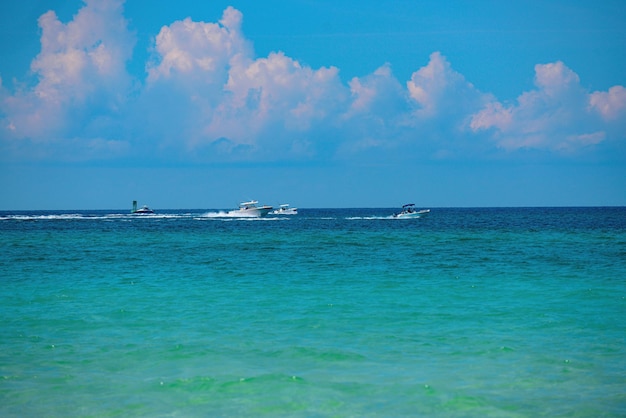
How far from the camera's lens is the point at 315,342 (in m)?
16.9

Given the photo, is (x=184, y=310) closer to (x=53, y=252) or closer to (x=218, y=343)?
(x=218, y=343)

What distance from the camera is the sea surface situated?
12070 mm

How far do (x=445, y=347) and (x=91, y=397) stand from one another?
29.4ft

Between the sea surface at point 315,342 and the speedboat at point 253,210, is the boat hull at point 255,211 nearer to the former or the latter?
the speedboat at point 253,210

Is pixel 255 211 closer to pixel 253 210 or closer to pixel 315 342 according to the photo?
pixel 253 210

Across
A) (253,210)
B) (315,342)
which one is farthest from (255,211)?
(315,342)

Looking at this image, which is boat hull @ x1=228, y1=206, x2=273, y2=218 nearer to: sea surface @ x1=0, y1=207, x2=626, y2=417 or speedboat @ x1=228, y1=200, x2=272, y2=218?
speedboat @ x1=228, y1=200, x2=272, y2=218

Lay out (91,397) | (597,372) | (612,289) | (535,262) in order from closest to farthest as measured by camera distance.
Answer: (91,397)
(597,372)
(612,289)
(535,262)

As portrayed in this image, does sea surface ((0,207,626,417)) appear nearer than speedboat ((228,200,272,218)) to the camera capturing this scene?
Yes

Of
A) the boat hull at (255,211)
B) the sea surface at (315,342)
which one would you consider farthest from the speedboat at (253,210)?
the sea surface at (315,342)

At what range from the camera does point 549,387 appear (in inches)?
502

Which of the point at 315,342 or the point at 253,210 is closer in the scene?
the point at 315,342

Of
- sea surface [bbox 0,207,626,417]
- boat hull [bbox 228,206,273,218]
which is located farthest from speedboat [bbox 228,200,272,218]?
sea surface [bbox 0,207,626,417]

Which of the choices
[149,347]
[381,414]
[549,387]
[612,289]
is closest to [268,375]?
[381,414]
